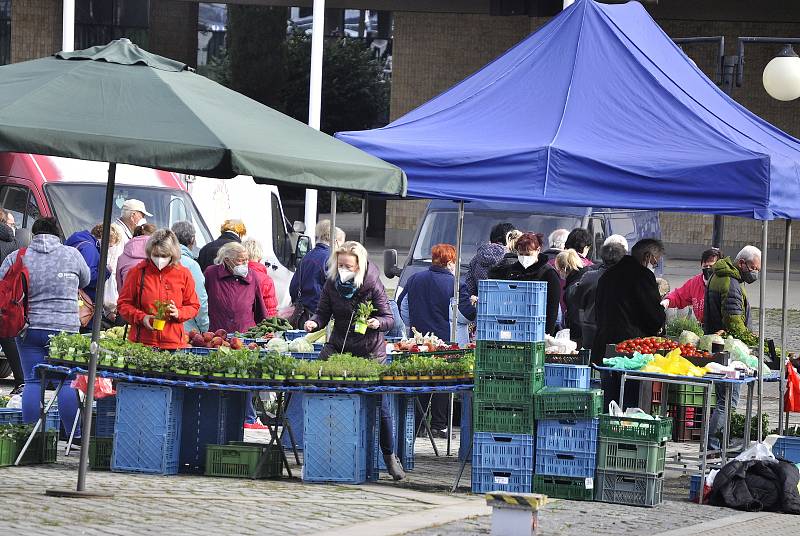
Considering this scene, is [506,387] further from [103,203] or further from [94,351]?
[103,203]

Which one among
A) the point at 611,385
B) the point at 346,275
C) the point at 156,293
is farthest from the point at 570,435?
the point at 156,293

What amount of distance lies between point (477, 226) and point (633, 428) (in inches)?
296

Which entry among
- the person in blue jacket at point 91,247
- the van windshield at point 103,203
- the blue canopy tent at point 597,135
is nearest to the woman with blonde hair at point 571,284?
the blue canopy tent at point 597,135

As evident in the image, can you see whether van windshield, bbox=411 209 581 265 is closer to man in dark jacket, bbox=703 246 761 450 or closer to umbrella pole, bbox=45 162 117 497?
man in dark jacket, bbox=703 246 761 450

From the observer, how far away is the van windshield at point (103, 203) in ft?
53.1

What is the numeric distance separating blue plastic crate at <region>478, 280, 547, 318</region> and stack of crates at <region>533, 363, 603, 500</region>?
0.58 m

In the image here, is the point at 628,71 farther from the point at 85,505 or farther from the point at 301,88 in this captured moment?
the point at 301,88

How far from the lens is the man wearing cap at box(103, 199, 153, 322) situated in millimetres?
14148

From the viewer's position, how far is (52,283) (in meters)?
11.7

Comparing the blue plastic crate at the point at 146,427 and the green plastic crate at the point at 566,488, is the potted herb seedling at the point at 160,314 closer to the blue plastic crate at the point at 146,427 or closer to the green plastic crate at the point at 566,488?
the blue plastic crate at the point at 146,427

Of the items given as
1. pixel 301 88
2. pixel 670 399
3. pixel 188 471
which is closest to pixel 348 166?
pixel 188 471

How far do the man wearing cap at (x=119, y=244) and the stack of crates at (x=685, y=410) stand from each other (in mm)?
5323

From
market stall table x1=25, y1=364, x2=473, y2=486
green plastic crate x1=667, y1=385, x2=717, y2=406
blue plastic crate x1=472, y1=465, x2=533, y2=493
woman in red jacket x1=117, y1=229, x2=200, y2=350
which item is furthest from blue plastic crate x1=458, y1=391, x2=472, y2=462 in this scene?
green plastic crate x1=667, y1=385, x2=717, y2=406

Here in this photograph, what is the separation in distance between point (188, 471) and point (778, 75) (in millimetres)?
11876
